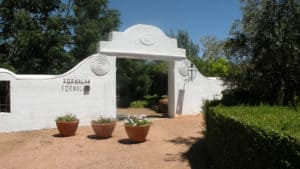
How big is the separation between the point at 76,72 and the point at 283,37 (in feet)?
25.6

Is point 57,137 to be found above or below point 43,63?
below

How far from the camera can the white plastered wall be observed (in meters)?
11.9

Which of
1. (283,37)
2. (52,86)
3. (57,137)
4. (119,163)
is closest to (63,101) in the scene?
(52,86)

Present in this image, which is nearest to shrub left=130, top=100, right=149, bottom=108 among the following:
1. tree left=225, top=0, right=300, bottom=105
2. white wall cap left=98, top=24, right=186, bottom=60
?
white wall cap left=98, top=24, right=186, bottom=60

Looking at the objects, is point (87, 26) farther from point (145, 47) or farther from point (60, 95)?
point (60, 95)

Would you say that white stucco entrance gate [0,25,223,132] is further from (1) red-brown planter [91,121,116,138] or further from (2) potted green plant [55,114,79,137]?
(1) red-brown planter [91,121,116,138]

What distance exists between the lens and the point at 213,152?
721 centimetres

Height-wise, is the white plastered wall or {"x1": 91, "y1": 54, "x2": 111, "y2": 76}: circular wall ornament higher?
{"x1": 91, "y1": 54, "x2": 111, "y2": 76}: circular wall ornament

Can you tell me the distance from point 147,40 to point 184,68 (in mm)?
2381

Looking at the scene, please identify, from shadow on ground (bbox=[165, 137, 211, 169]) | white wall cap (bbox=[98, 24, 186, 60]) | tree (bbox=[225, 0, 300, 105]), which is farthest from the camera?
white wall cap (bbox=[98, 24, 186, 60])

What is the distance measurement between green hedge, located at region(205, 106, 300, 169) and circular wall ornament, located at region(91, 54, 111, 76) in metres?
7.22

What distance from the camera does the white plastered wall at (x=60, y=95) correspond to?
39.1 feet

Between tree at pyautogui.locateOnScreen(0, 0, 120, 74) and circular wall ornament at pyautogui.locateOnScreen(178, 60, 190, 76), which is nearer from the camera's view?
circular wall ornament at pyautogui.locateOnScreen(178, 60, 190, 76)

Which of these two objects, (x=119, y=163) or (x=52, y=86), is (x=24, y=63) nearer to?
(x=52, y=86)
